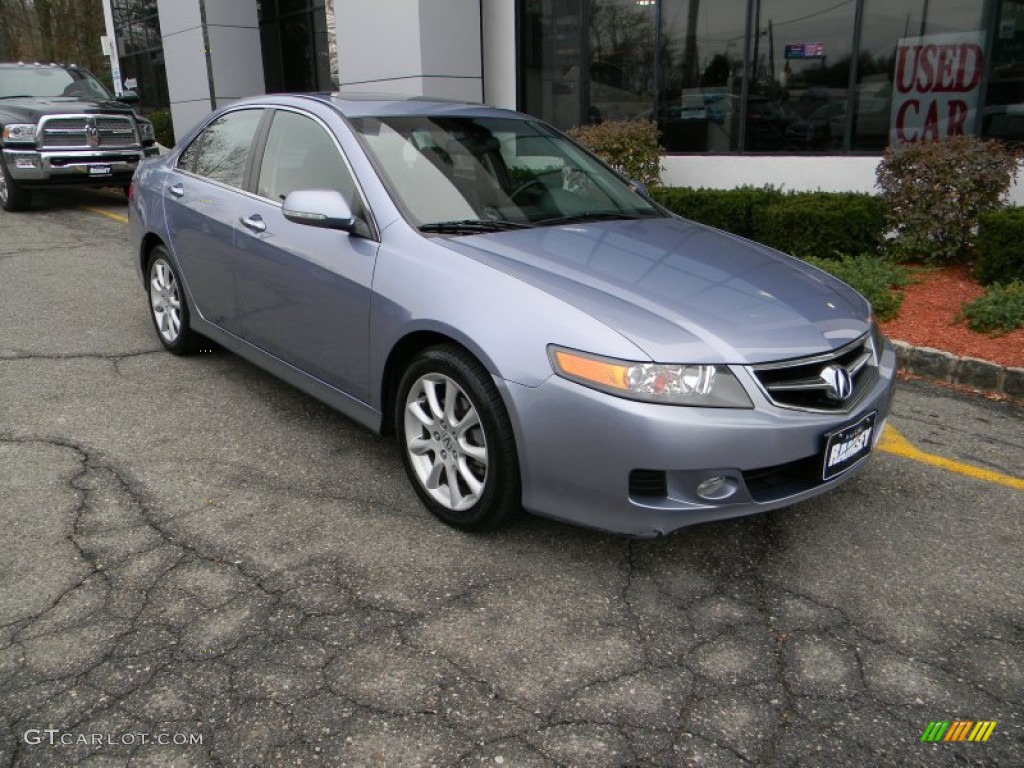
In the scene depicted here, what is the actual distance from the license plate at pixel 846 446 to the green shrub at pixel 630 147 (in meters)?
6.99

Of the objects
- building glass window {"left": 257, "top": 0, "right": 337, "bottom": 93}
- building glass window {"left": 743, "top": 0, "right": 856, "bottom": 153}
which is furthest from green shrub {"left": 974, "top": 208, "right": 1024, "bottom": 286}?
building glass window {"left": 257, "top": 0, "right": 337, "bottom": 93}

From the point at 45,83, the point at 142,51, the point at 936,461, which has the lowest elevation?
the point at 936,461

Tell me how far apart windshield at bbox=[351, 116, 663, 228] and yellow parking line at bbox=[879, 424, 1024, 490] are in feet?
5.58

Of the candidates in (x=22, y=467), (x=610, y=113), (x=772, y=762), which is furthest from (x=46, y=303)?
(x=610, y=113)

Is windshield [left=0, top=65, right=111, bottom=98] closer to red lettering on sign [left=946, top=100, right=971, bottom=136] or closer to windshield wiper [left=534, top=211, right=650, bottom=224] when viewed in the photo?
windshield wiper [left=534, top=211, right=650, bottom=224]

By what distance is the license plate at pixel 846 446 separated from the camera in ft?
9.82

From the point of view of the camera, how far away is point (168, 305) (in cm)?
558

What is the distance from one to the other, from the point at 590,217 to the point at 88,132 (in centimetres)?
1015

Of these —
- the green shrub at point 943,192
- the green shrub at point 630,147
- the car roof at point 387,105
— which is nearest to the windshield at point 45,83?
the green shrub at point 630,147

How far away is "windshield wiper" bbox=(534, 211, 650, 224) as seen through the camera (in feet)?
12.8

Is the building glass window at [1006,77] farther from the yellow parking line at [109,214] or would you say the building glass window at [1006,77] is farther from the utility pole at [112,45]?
the utility pole at [112,45]

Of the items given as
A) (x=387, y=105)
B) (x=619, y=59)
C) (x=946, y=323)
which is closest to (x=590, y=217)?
(x=387, y=105)

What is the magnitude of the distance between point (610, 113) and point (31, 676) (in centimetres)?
1073

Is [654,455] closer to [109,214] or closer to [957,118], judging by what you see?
[957,118]
